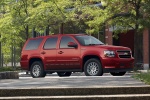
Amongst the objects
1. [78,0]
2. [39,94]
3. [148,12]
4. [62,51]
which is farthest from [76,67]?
[78,0]

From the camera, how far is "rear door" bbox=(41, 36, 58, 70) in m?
17.8

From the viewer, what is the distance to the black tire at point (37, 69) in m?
18.3

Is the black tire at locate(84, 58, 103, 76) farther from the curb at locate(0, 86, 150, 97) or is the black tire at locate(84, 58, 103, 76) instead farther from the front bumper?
the curb at locate(0, 86, 150, 97)

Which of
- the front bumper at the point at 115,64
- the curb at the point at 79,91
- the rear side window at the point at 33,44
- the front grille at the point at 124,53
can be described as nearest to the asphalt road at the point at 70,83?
the curb at the point at 79,91

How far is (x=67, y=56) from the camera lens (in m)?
17.1

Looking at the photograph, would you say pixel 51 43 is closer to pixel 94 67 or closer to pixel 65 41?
pixel 65 41

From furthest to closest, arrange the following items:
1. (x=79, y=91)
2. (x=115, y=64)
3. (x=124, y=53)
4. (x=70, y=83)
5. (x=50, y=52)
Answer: (x=50, y=52) → (x=124, y=53) → (x=115, y=64) → (x=70, y=83) → (x=79, y=91)

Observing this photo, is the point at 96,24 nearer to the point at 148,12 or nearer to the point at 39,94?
the point at 148,12

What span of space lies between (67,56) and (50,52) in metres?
1.10

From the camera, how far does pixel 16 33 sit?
3309 centimetres

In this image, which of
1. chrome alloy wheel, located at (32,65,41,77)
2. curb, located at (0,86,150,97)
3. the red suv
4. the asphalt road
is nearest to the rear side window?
the red suv

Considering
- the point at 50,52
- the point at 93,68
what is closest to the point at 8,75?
the point at 50,52

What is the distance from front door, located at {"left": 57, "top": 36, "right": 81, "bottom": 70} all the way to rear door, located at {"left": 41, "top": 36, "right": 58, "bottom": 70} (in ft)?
0.99

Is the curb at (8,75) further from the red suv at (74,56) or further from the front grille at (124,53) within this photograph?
the front grille at (124,53)
